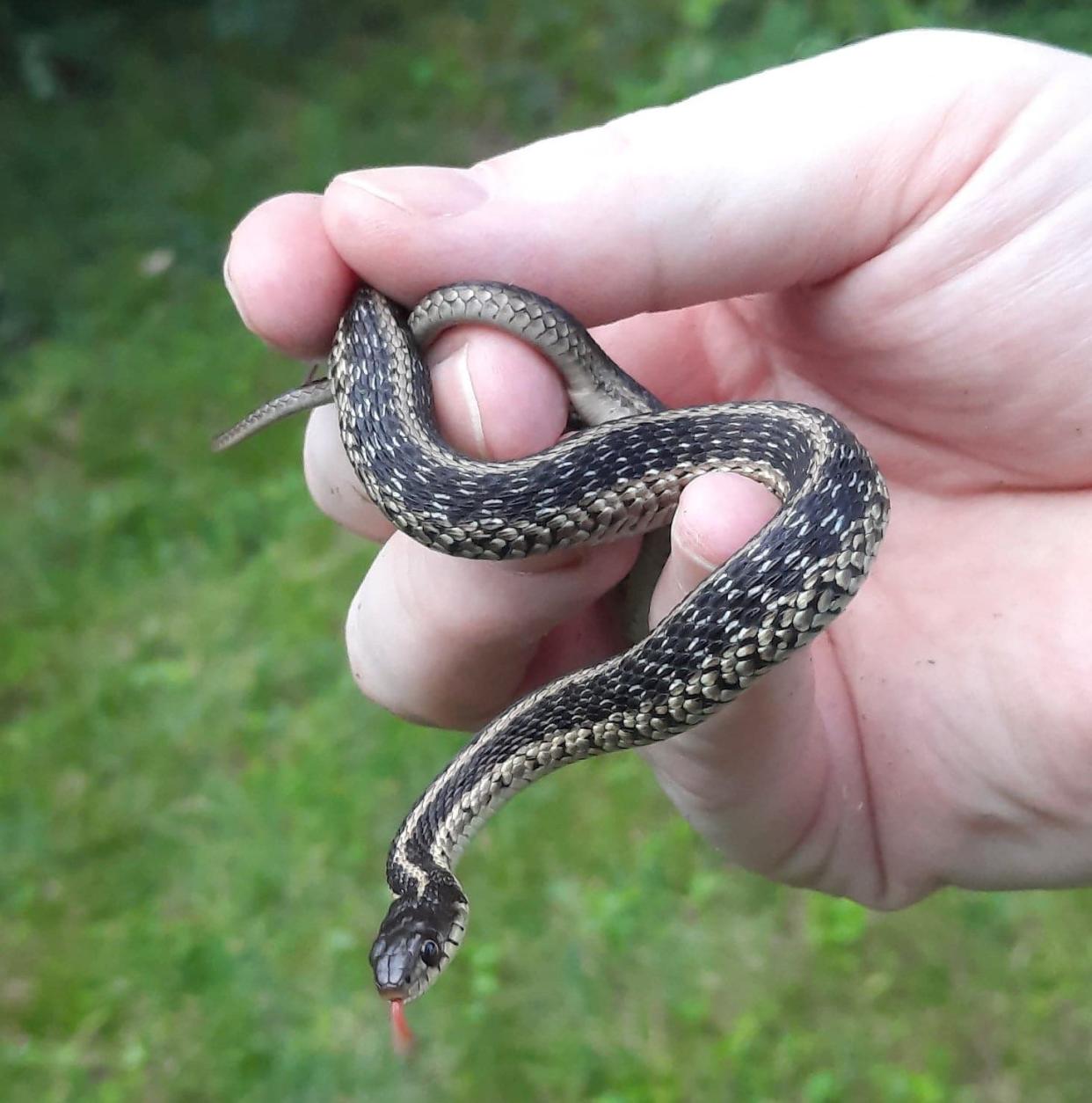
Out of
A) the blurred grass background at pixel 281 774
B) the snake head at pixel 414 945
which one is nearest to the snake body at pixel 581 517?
the snake head at pixel 414 945

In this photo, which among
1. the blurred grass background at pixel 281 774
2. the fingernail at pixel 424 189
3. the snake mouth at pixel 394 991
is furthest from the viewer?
the blurred grass background at pixel 281 774

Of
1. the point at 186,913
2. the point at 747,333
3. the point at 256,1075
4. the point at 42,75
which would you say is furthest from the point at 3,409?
the point at 747,333

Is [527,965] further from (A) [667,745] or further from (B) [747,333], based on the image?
(B) [747,333]

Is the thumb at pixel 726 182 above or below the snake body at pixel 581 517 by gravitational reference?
above

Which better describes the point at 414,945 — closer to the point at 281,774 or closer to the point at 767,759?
the point at 767,759

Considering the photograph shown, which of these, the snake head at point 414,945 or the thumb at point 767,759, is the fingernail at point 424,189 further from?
the snake head at point 414,945

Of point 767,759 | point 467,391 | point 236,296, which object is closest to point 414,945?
point 767,759

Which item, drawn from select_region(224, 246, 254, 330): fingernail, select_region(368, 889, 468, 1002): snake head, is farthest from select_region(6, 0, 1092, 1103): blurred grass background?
select_region(224, 246, 254, 330): fingernail
